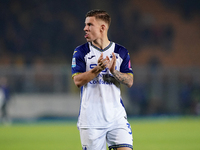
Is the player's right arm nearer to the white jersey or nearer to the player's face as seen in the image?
the white jersey

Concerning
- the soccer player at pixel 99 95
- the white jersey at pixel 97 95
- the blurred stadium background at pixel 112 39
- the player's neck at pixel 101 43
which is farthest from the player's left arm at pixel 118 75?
the blurred stadium background at pixel 112 39

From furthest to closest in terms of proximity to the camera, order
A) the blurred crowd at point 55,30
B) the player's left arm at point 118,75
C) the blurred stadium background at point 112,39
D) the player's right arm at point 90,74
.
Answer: the blurred crowd at point 55,30 → the blurred stadium background at point 112,39 → the player's left arm at point 118,75 → the player's right arm at point 90,74

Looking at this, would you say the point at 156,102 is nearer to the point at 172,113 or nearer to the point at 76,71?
the point at 172,113

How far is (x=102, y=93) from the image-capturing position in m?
4.80

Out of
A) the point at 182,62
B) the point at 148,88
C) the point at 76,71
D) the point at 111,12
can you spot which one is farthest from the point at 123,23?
the point at 76,71

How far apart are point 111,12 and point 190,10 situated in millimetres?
7053

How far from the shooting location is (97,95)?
189 inches

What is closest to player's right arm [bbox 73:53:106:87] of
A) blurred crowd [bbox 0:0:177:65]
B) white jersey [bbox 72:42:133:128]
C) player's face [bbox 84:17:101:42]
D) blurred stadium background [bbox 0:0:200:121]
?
white jersey [bbox 72:42:133:128]

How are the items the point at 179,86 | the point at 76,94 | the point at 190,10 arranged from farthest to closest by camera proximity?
1. the point at 190,10
2. the point at 179,86
3. the point at 76,94

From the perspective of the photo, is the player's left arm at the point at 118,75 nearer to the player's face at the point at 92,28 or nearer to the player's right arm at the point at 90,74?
the player's right arm at the point at 90,74

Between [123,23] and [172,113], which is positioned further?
[123,23]

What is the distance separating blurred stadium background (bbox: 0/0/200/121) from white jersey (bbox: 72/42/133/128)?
1875cm

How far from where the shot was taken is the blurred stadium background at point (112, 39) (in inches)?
936

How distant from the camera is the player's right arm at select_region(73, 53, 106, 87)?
14.5 feet
